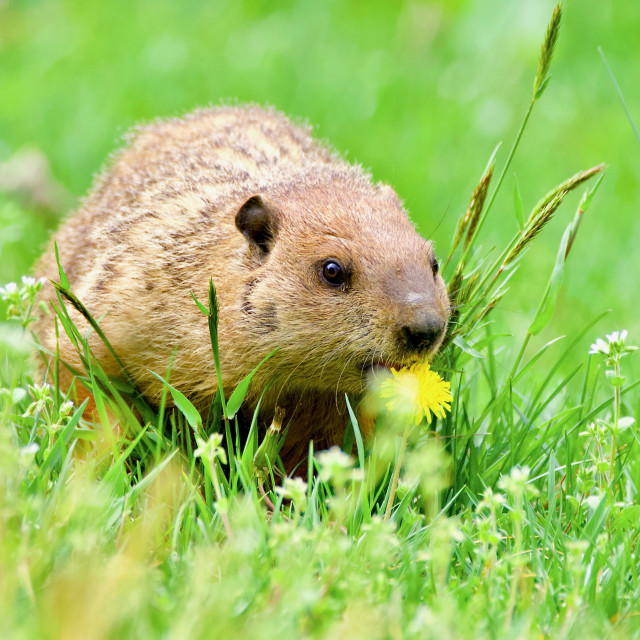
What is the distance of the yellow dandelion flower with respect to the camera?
11.3 feet

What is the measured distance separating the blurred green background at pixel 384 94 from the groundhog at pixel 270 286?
2307mm

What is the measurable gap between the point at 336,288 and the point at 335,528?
134cm

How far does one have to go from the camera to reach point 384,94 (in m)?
10.3

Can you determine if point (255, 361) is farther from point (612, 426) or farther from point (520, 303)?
point (520, 303)

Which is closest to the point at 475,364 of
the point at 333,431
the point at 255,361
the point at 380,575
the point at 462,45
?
the point at 333,431

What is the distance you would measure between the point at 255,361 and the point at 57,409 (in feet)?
2.81

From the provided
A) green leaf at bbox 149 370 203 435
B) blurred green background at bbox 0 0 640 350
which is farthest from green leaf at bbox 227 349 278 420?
blurred green background at bbox 0 0 640 350

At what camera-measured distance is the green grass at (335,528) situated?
241cm

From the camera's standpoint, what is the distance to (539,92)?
4.00 meters

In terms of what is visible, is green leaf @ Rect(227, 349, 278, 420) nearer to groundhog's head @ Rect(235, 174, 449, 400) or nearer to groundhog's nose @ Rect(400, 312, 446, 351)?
groundhog's head @ Rect(235, 174, 449, 400)

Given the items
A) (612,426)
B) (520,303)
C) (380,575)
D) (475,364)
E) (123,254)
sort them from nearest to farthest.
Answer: (380,575)
(612,426)
(123,254)
(475,364)
(520,303)

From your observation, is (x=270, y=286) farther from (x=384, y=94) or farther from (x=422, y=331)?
(x=384, y=94)

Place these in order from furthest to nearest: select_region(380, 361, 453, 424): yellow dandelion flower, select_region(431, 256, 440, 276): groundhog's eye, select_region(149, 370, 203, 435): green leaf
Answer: select_region(431, 256, 440, 276): groundhog's eye < select_region(149, 370, 203, 435): green leaf < select_region(380, 361, 453, 424): yellow dandelion flower

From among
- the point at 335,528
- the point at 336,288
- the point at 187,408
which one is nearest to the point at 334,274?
the point at 336,288
